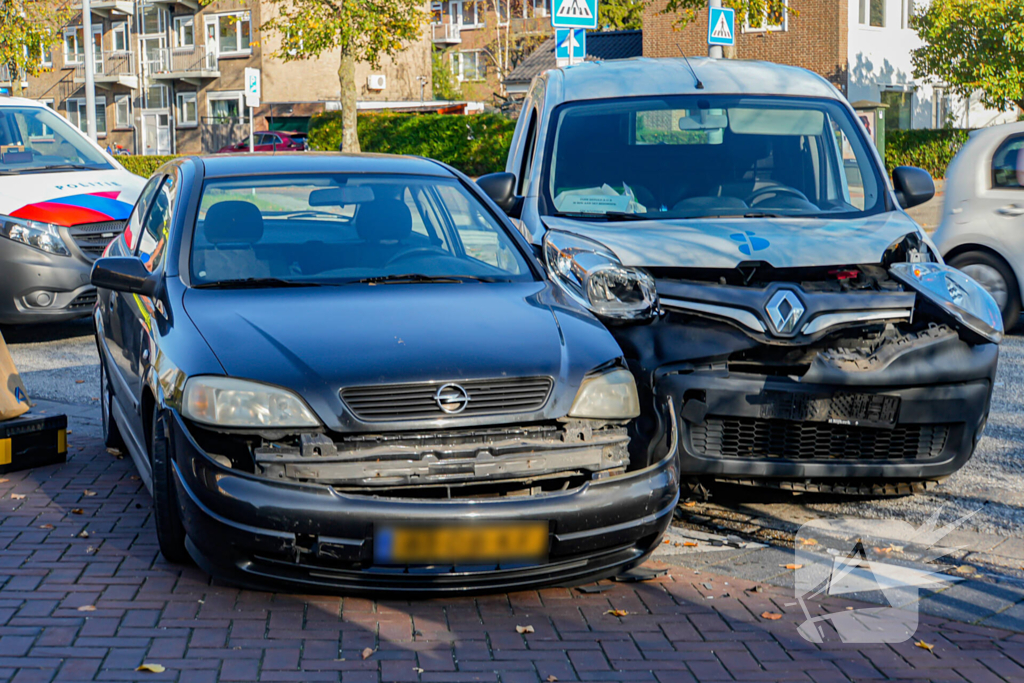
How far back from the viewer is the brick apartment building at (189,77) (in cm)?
5584

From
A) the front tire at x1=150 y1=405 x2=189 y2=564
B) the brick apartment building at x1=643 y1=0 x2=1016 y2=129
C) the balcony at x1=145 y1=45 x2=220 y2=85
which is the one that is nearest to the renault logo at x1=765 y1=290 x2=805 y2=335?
the front tire at x1=150 y1=405 x2=189 y2=564

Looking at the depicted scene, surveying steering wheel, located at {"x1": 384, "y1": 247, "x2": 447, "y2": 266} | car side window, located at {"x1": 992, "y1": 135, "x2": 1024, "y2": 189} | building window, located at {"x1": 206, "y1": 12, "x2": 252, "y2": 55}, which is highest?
building window, located at {"x1": 206, "y1": 12, "x2": 252, "y2": 55}

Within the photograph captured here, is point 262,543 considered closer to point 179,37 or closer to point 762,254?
point 762,254

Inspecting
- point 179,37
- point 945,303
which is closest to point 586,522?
point 945,303

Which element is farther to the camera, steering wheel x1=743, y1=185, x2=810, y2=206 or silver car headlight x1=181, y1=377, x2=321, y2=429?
steering wheel x1=743, y1=185, x2=810, y2=206

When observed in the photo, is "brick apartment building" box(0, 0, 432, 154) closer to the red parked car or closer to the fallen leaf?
the red parked car

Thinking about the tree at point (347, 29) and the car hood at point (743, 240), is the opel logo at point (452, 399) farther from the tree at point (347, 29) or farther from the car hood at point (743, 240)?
the tree at point (347, 29)

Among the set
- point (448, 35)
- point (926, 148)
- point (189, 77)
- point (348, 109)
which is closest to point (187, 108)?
point (189, 77)

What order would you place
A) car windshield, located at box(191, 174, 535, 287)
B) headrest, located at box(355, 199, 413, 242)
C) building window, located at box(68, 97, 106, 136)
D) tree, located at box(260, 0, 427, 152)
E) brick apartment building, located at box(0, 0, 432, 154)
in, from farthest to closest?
building window, located at box(68, 97, 106, 136) → brick apartment building, located at box(0, 0, 432, 154) → tree, located at box(260, 0, 427, 152) → headrest, located at box(355, 199, 413, 242) → car windshield, located at box(191, 174, 535, 287)

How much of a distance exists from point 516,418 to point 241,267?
4.98ft

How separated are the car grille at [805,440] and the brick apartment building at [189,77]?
50371 millimetres

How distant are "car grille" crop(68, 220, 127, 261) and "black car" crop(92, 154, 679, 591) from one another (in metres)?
5.23

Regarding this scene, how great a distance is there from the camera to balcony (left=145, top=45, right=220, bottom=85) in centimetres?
→ 5800

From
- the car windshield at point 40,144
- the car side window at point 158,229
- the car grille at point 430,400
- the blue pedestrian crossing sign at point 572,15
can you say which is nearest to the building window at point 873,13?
the blue pedestrian crossing sign at point 572,15
